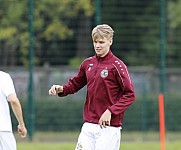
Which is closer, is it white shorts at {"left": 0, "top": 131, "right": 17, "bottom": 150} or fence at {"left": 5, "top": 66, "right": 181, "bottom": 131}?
white shorts at {"left": 0, "top": 131, "right": 17, "bottom": 150}

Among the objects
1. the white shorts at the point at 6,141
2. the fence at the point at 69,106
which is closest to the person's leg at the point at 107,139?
the white shorts at the point at 6,141

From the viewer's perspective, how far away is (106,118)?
914 cm

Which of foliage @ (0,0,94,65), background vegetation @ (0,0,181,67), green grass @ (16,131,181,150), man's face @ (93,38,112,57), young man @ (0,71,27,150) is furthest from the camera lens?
background vegetation @ (0,0,181,67)

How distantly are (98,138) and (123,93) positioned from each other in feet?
1.96

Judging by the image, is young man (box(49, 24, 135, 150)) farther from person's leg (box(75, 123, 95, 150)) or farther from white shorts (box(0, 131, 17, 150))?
white shorts (box(0, 131, 17, 150))

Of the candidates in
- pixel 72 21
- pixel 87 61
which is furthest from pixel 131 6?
pixel 87 61

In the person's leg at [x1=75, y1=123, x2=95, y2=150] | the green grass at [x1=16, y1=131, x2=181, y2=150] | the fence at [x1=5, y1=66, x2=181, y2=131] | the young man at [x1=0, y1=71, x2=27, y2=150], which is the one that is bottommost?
the green grass at [x1=16, y1=131, x2=181, y2=150]

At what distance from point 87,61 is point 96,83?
0.40 meters

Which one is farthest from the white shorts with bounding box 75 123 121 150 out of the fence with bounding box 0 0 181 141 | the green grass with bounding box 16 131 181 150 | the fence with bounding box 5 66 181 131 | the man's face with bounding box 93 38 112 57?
the fence with bounding box 5 66 181 131

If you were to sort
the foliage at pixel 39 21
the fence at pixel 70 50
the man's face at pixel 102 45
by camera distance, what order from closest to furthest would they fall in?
the man's face at pixel 102 45 < the foliage at pixel 39 21 < the fence at pixel 70 50

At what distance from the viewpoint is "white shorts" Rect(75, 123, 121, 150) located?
368 inches

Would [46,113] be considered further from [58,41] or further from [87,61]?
[87,61]

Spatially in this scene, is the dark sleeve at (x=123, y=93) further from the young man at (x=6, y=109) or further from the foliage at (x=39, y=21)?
the foliage at (x=39, y=21)

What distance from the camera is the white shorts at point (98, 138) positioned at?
9.34 metres
